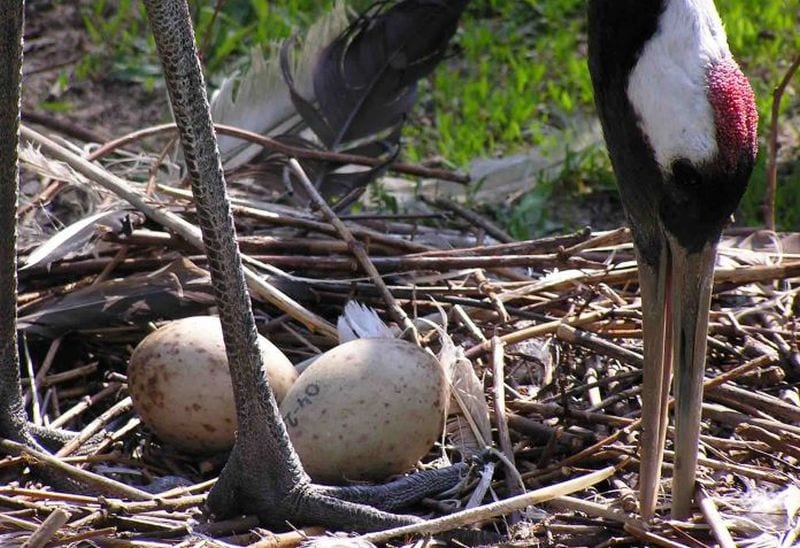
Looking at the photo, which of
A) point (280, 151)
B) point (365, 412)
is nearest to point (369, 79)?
point (280, 151)

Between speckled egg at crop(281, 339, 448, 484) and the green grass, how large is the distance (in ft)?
6.65

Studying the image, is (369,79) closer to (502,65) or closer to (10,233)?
(10,233)

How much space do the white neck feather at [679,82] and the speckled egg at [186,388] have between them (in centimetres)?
92

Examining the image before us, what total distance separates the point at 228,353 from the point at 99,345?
889 mm

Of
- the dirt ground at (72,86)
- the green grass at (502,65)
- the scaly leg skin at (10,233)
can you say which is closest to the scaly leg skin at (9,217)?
the scaly leg skin at (10,233)

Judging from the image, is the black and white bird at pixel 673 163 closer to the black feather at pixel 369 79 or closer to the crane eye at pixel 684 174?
the crane eye at pixel 684 174

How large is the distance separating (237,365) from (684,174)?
904 mm

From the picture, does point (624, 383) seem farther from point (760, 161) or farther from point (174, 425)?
point (760, 161)

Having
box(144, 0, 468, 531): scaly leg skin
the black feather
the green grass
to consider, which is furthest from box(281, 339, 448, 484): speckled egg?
the green grass

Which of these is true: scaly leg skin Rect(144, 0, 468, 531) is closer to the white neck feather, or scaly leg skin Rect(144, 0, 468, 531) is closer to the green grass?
the white neck feather

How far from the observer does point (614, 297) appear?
11.5 ft

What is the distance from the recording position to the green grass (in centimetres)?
519

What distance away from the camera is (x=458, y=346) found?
10.8 feet

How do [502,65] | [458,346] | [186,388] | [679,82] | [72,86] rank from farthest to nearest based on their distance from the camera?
[502,65]
[72,86]
[458,346]
[186,388]
[679,82]
